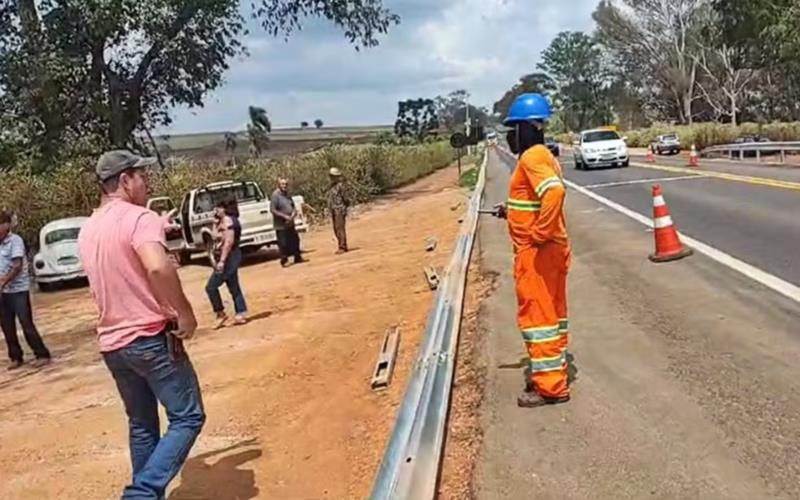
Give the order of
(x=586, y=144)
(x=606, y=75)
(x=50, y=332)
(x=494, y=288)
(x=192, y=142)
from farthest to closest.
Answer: (x=606, y=75) < (x=192, y=142) < (x=586, y=144) < (x=50, y=332) < (x=494, y=288)

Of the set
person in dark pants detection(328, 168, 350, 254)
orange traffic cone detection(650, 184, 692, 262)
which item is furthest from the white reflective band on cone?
person in dark pants detection(328, 168, 350, 254)

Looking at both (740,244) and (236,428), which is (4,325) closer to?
(236,428)

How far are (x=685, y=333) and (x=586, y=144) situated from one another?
31986mm

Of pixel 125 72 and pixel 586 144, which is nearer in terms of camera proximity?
pixel 125 72

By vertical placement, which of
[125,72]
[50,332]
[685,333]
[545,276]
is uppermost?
[125,72]

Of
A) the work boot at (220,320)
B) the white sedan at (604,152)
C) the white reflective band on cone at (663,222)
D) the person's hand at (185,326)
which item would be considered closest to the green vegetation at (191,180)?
the white sedan at (604,152)

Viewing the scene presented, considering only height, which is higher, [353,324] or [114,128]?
[114,128]

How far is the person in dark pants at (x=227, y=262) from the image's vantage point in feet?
38.8

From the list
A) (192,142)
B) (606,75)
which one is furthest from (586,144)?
(606,75)

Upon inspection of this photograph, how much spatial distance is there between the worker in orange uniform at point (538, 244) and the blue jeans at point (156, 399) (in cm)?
212

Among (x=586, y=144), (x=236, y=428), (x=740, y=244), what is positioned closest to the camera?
(x=236, y=428)

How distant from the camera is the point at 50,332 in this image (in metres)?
14.6

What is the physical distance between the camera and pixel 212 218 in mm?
20078

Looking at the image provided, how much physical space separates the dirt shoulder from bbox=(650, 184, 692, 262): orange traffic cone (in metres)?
2.98
